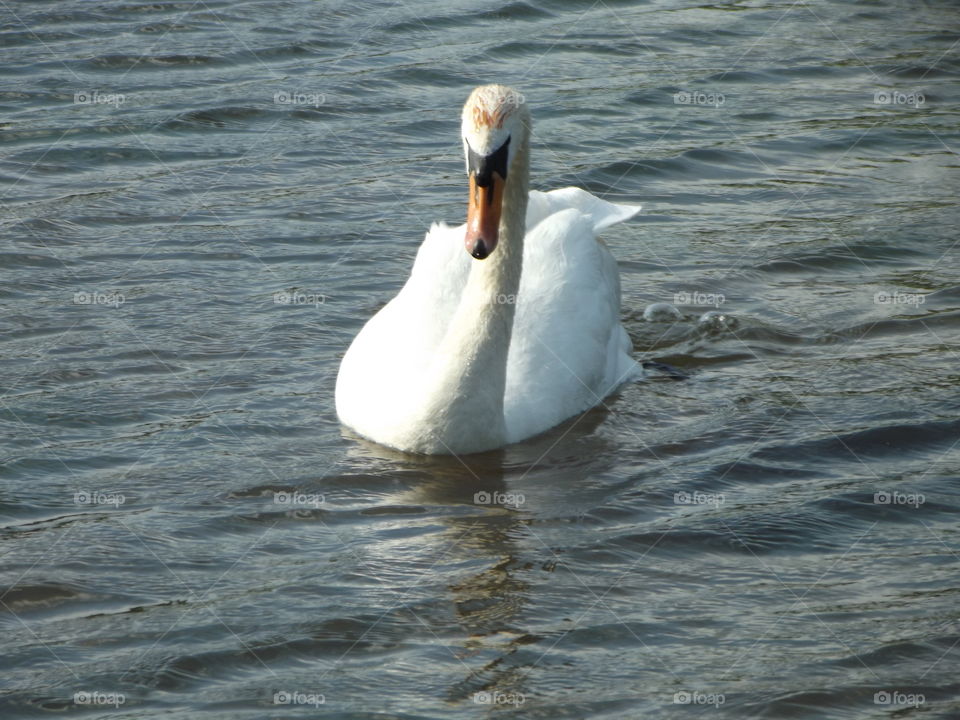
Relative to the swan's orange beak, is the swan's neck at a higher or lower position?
lower

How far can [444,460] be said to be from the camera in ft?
26.9

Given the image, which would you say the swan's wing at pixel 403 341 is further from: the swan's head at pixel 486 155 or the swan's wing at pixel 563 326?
the swan's head at pixel 486 155

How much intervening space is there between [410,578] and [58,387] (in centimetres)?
307

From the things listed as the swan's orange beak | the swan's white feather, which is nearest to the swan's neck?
the swan's white feather

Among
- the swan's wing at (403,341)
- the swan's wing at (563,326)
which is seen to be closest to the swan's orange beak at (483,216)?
the swan's wing at (403,341)

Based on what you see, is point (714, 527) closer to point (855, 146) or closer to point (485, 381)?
point (485, 381)

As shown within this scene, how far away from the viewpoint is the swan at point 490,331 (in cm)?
771

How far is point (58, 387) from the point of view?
28.8 ft

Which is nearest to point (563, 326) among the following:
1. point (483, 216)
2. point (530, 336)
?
point (530, 336)

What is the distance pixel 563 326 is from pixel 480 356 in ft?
3.44

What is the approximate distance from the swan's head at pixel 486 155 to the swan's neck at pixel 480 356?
0.45 meters

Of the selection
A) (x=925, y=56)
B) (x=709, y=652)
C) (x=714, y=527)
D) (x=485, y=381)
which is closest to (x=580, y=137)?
(x=925, y=56)

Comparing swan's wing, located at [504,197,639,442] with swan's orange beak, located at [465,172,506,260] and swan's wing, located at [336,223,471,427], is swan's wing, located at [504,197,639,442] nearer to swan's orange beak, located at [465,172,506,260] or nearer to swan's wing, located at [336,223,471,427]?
swan's wing, located at [336,223,471,427]

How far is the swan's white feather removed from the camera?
8398mm
